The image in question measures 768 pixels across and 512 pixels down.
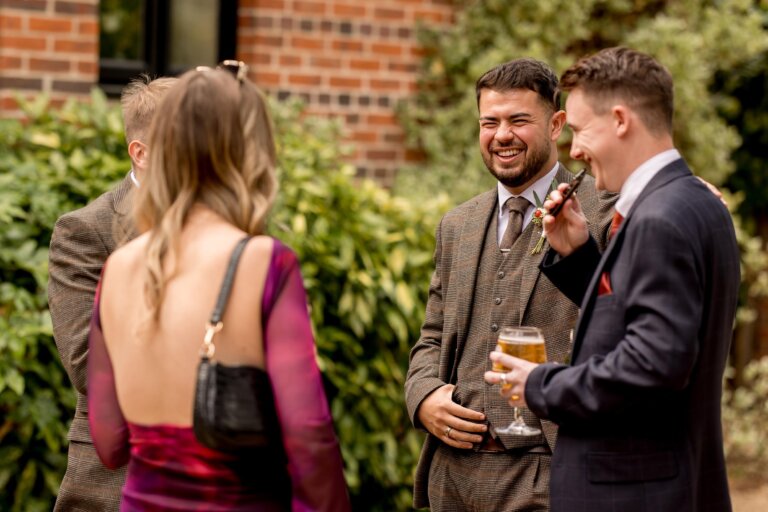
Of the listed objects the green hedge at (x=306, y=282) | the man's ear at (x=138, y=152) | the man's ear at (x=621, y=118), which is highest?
the man's ear at (x=621, y=118)

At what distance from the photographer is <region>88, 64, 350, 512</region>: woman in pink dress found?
8.56ft

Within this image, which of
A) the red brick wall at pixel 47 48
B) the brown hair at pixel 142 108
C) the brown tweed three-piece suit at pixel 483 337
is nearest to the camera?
the brown tweed three-piece suit at pixel 483 337

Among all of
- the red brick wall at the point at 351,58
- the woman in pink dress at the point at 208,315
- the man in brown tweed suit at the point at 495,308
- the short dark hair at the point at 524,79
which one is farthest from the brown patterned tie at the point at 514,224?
the red brick wall at the point at 351,58

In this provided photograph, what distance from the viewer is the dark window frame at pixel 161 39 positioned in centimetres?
691

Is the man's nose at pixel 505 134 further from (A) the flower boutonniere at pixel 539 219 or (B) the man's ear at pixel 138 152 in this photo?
(B) the man's ear at pixel 138 152

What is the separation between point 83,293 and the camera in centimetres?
362

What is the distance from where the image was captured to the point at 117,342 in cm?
274

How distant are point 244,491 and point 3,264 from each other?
104 inches

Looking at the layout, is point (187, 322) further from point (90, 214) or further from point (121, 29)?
point (121, 29)

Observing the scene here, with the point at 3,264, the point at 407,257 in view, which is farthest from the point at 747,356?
the point at 3,264

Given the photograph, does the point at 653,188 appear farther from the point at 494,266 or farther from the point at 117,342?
the point at 117,342

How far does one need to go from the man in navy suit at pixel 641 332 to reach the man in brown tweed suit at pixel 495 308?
556 mm

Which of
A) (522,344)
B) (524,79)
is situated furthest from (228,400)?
(524,79)

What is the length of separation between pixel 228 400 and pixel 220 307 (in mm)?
220
